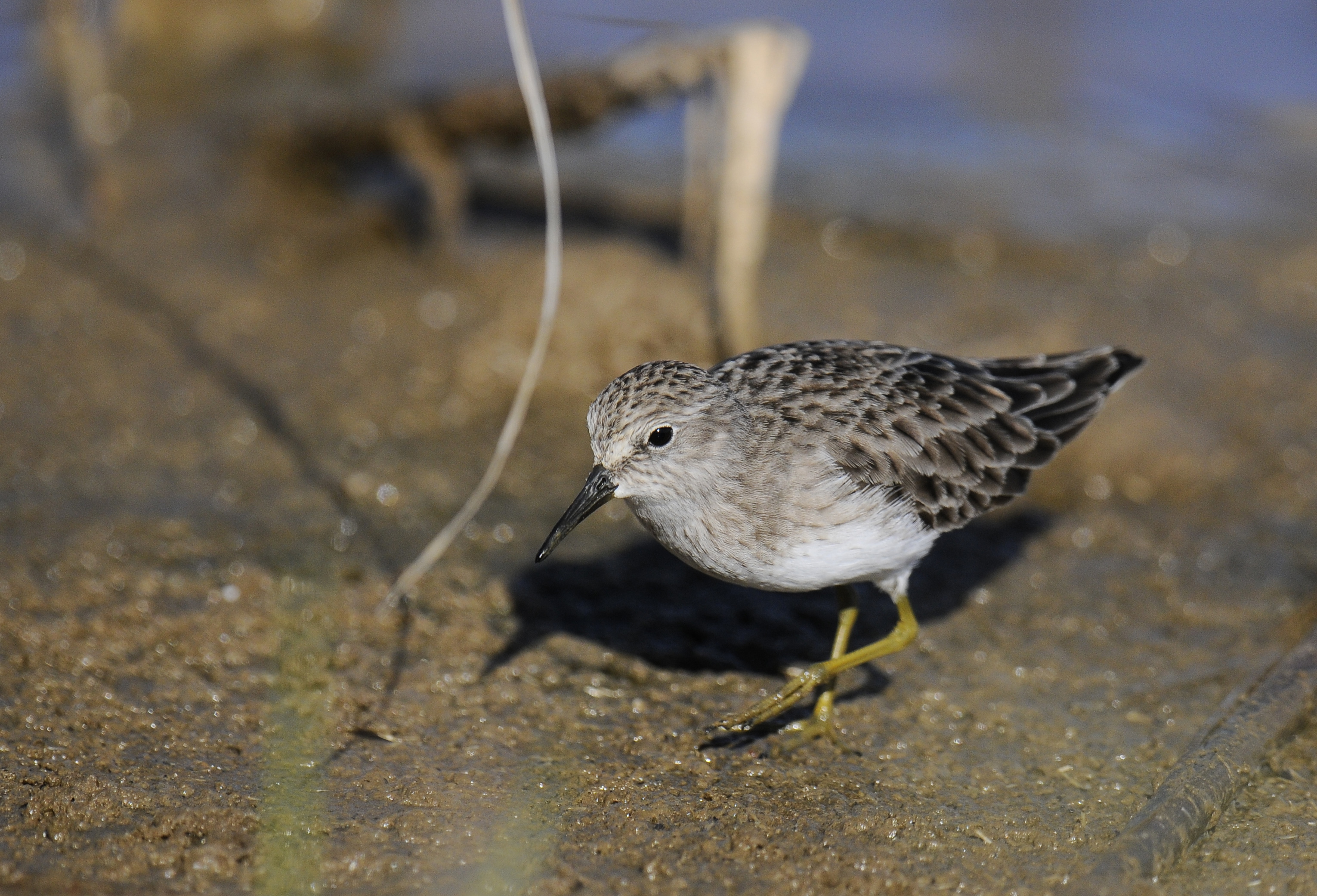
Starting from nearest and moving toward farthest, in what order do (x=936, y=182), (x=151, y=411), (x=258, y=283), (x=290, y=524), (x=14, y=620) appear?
(x=14, y=620), (x=290, y=524), (x=151, y=411), (x=258, y=283), (x=936, y=182)

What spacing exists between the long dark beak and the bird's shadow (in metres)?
0.73

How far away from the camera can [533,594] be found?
5.35 metres

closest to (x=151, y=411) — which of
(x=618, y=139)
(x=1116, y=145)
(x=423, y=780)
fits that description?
(x=423, y=780)

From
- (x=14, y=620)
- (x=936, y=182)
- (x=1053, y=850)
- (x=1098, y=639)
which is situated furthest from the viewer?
(x=936, y=182)

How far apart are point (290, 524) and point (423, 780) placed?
192 cm

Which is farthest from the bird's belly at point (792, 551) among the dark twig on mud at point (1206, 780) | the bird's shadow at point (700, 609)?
the dark twig on mud at point (1206, 780)

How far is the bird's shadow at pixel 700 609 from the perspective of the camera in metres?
5.11

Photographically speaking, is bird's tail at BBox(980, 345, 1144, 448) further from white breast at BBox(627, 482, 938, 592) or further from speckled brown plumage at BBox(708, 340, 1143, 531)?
white breast at BBox(627, 482, 938, 592)

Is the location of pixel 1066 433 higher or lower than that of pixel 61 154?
higher

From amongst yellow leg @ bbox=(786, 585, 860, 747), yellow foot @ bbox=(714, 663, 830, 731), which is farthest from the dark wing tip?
yellow foot @ bbox=(714, 663, 830, 731)

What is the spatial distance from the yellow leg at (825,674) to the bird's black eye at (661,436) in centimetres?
100

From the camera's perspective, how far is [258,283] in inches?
298

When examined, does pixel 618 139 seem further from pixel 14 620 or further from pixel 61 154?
pixel 14 620

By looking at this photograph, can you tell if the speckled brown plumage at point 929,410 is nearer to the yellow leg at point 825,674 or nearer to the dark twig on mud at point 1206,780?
the yellow leg at point 825,674
